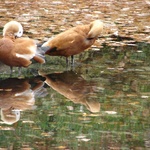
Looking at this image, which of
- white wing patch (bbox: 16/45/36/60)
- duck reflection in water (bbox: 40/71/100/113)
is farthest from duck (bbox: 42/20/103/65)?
white wing patch (bbox: 16/45/36/60)

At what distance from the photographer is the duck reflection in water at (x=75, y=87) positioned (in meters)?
9.01

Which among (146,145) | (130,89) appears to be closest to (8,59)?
(130,89)

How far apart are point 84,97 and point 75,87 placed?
0.65 m

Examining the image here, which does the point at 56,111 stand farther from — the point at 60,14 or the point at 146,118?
the point at 60,14

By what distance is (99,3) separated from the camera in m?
19.0

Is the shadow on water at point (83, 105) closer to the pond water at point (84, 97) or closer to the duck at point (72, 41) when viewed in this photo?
the pond water at point (84, 97)

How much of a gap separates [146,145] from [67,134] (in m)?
0.92

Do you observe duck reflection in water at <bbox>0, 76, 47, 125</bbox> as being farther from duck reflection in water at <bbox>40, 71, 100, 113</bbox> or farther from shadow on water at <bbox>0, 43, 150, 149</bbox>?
duck reflection in water at <bbox>40, 71, 100, 113</bbox>

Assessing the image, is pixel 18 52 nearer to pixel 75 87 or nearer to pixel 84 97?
pixel 75 87

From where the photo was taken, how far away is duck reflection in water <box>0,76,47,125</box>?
833 centimetres

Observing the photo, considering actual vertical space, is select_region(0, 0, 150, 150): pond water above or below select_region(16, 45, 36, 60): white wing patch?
below

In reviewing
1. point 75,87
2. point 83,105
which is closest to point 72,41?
point 75,87

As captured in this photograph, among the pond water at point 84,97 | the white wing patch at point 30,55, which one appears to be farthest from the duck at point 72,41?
the white wing patch at point 30,55

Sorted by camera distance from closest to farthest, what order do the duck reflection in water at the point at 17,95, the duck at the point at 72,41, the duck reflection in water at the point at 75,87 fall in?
the duck reflection in water at the point at 17,95 → the duck reflection in water at the point at 75,87 → the duck at the point at 72,41
